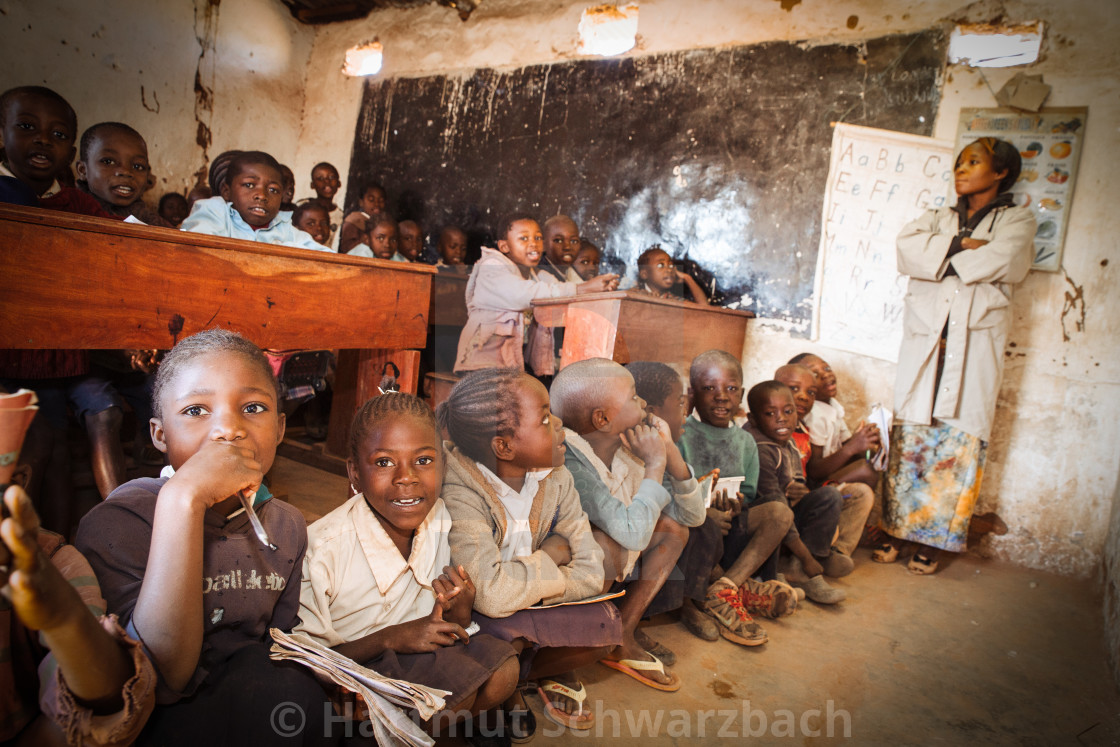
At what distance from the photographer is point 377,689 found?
106 cm

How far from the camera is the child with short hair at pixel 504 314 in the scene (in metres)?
3.41

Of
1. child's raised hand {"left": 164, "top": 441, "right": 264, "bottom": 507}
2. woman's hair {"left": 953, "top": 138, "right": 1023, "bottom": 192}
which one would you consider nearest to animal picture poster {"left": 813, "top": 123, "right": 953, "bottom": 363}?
woman's hair {"left": 953, "top": 138, "right": 1023, "bottom": 192}

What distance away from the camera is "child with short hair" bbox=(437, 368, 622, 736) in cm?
139

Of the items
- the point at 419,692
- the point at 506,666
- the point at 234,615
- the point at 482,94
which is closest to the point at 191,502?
the point at 234,615

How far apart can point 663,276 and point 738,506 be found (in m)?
2.30

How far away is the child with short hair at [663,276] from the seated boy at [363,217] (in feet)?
8.98

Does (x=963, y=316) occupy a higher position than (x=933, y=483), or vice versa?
(x=963, y=316)

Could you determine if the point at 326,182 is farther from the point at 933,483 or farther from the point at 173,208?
the point at 933,483

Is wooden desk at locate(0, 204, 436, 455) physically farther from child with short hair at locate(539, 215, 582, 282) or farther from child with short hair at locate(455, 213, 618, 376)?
child with short hair at locate(539, 215, 582, 282)

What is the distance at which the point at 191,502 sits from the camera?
848 millimetres

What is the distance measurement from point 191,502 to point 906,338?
131 inches

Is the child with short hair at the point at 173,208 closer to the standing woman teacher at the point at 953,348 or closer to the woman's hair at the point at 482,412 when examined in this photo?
the woman's hair at the point at 482,412

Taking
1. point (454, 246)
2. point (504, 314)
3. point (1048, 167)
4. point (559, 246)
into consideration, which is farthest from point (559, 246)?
point (1048, 167)

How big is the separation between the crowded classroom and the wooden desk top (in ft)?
0.03
